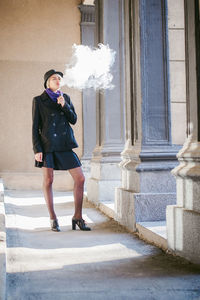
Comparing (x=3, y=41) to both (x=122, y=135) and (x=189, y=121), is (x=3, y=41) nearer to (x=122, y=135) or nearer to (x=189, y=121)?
(x=122, y=135)

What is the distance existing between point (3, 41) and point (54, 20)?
1572mm

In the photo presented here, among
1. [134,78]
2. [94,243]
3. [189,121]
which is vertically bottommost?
[94,243]

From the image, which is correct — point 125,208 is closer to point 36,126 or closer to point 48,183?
point 48,183

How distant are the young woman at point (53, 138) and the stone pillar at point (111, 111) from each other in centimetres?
210

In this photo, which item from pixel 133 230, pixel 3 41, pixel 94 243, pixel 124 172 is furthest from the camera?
pixel 3 41

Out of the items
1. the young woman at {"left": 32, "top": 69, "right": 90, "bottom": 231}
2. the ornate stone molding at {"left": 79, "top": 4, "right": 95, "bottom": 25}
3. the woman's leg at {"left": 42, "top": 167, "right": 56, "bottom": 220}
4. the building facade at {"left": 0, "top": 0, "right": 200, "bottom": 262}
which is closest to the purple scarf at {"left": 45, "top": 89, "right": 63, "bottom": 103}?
the young woman at {"left": 32, "top": 69, "right": 90, "bottom": 231}

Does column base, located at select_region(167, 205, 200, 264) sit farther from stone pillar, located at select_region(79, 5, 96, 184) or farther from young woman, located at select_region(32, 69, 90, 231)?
stone pillar, located at select_region(79, 5, 96, 184)

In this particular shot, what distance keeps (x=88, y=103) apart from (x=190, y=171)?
8.73 metres

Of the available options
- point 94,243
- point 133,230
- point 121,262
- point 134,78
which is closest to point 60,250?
point 94,243

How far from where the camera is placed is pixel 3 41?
1168 centimetres

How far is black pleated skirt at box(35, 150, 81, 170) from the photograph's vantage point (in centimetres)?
485

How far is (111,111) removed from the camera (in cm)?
716

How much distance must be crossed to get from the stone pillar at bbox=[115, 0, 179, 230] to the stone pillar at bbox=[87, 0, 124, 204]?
1.94 meters

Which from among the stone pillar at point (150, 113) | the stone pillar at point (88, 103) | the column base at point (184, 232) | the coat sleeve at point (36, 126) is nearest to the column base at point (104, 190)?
the stone pillar at point (150, 113)
